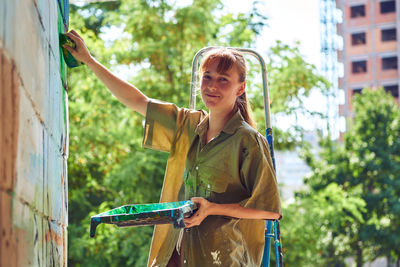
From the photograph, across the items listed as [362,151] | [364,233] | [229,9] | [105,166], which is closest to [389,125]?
[362,151]

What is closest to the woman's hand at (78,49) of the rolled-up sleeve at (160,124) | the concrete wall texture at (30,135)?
the concrete wall texture at (30,135)

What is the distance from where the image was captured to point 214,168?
7.25 ft

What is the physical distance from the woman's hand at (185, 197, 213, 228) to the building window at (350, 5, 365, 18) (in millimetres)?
46042

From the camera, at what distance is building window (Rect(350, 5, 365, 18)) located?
45.9m

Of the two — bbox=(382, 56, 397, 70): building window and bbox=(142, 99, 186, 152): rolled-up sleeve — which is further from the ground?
bbox=(382, 56, 397, 70): building window

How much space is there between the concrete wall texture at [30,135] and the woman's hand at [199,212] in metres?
0.42

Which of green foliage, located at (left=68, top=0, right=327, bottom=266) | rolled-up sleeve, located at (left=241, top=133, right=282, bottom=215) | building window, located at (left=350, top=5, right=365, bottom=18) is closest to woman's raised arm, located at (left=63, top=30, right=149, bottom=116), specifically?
rolled-up sleeve, located at (left=241, top=133, right=282, bottom=215)

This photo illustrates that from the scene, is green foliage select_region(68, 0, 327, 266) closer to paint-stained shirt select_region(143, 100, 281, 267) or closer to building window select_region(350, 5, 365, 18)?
paint-stained shirt select_region(143, 100, 281, 267)

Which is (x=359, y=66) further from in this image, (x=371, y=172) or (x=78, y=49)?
(x=78, y=49)

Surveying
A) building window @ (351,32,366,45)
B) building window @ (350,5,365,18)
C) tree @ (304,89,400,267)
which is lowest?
tree @ (304,89,400,267)

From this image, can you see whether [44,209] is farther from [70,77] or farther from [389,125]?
[389,125]

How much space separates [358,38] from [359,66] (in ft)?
6.69

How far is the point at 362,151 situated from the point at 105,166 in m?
11.6

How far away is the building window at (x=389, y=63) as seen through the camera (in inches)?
1752
